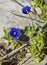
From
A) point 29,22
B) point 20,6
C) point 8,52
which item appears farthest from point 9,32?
point 20,6

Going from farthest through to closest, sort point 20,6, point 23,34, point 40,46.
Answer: point 20,6 < point 23,34 < point 40,46

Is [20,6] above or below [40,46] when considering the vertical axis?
above

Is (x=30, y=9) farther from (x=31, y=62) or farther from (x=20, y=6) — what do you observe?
(x=31, y=62)

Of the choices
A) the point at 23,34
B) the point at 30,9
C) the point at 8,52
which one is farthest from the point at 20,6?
the point at 8,52

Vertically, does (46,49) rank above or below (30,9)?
below

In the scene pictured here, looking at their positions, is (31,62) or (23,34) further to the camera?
(23,34)

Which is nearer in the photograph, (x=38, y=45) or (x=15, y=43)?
(x=38, y=45)

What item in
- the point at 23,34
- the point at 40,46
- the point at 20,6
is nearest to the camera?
the point at 40,46

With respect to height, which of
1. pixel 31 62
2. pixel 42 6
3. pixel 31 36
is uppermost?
pixel 42 6

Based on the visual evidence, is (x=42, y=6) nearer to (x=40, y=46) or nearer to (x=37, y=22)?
(x=37, y=22)
